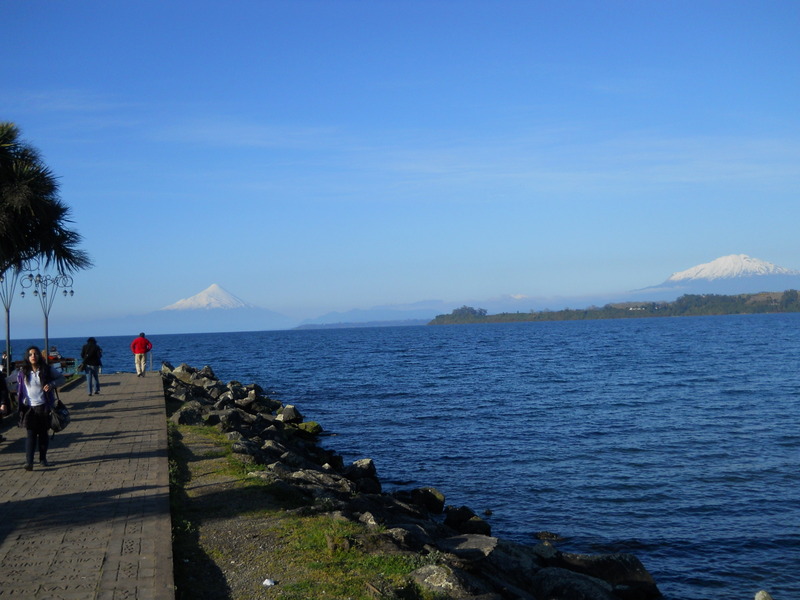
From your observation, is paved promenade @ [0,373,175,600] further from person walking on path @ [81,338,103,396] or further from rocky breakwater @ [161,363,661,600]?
person walking on path @ [81,338,103,396]

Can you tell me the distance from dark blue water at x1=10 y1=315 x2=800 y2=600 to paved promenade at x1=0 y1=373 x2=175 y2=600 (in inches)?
254

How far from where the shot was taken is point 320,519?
9000mm

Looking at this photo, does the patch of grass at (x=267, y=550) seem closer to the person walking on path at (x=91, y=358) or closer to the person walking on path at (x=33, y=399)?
the person walking on path at (x=33, y=399)

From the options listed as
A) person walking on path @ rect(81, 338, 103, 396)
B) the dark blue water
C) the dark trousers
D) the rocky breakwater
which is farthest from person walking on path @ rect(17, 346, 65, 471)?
person walking on path @ rect(81, 338, 103, 396)

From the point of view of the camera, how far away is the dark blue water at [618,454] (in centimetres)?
1293

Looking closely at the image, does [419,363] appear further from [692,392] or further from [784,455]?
[784,455]

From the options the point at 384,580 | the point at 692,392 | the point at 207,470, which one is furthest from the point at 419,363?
the point at 384,580

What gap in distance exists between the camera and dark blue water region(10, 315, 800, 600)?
1293 cm

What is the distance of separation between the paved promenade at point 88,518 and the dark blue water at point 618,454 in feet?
21.2

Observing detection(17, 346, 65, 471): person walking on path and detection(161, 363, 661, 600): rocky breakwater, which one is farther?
detection(17, 346, 65, 471): person walking on path

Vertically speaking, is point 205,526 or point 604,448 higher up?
point 205,526

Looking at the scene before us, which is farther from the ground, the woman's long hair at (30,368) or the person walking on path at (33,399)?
the woman's long hair at (30,368)

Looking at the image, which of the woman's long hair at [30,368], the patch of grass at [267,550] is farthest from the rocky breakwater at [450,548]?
the woman's long hair at [30,368]

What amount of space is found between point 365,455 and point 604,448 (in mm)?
6629
